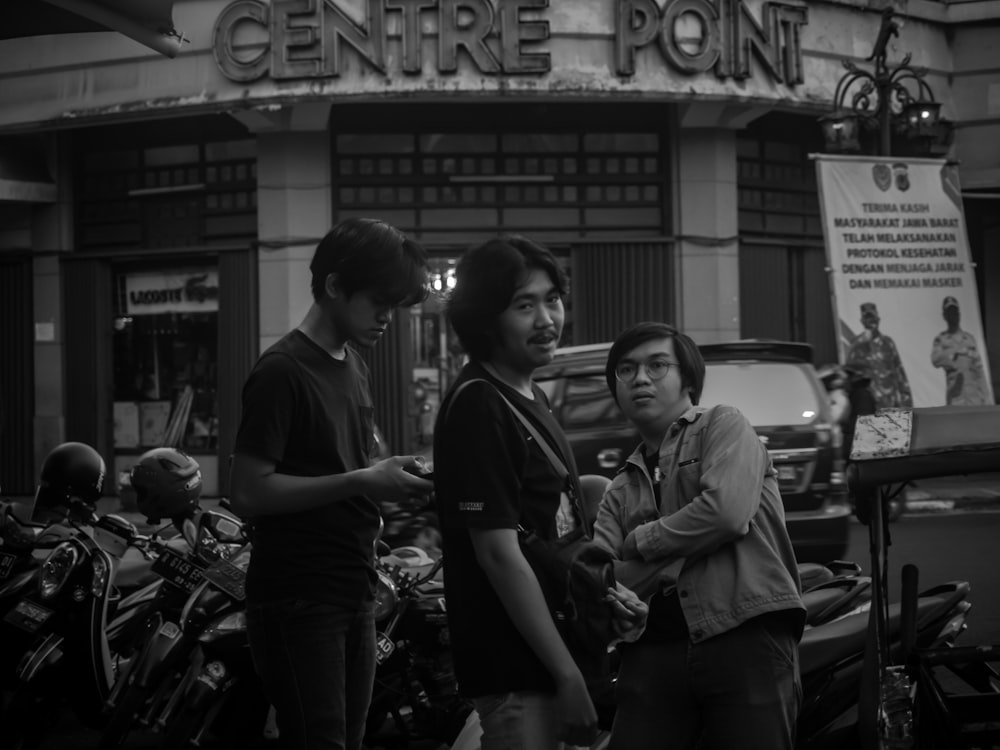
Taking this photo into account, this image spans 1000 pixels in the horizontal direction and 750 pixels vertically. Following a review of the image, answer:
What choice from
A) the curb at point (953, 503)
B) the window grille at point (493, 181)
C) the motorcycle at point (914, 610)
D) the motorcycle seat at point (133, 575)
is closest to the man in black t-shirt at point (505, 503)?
the motorcycle at point (914, 610)

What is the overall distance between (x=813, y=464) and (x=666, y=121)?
26.8 feet

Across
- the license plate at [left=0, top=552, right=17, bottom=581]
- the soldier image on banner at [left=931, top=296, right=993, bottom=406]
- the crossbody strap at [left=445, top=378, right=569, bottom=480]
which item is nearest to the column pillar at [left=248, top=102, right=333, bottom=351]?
the soldier image on banner at [left=931, top=296, right=993, bottom=406]

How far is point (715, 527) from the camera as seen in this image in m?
3.08

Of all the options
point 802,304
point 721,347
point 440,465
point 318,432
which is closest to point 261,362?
point 318,432

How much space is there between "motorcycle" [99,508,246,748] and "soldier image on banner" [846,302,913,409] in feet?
34.6

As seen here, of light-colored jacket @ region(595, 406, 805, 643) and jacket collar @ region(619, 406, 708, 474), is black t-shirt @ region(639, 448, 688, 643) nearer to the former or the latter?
light-colored jacket @ region(595, 406, 805, 643)

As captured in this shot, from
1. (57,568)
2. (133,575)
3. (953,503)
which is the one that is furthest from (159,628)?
(953,503)

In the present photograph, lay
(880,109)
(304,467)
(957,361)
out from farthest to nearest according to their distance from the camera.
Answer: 1. (957,361)
2. (880,109)
3. (304,467)

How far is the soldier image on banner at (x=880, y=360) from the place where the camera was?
14547 mm

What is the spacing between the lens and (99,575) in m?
5.23

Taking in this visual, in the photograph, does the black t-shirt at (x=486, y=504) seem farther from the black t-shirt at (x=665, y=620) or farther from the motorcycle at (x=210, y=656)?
the motorcycle at (x=210, y=656)

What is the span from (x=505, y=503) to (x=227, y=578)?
7.70 feet

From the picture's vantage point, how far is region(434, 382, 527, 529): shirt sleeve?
8.65 ft

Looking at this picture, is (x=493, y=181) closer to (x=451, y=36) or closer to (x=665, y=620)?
(x=451, y=36)
